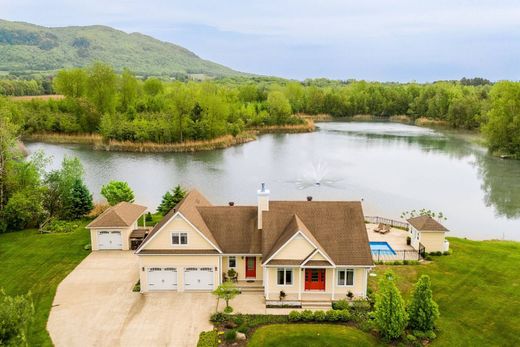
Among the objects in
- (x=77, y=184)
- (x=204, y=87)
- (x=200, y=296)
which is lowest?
(x=200, y=296)

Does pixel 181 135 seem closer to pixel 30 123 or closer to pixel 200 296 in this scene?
pixel 30 123

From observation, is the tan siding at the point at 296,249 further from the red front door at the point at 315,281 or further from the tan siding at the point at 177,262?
the tan siding at the point at 177,262

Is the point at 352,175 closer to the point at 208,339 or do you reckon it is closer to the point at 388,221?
the point at 388,221

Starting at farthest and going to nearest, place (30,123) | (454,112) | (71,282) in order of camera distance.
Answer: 1. (454,112)
2. (30,123)
3. (71,282)

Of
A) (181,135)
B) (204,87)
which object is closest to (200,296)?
(181,135)

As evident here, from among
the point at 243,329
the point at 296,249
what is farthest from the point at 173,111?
the point at 243,329

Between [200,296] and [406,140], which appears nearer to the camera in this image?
[200,296]
